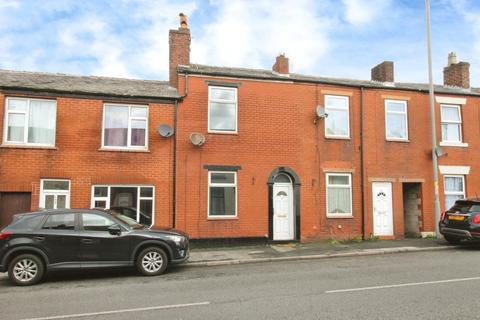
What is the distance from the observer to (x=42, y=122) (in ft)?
42.2

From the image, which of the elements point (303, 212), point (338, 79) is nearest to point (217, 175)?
point (303, 212)

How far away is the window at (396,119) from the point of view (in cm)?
1573

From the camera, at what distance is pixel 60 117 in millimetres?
12844

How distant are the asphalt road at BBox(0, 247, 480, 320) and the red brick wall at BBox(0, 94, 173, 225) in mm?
3923

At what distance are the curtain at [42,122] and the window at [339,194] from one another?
33.5 ft

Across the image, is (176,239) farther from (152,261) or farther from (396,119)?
(396,119)

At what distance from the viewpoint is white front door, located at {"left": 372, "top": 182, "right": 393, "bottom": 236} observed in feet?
49.5

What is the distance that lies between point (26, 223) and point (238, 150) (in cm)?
738

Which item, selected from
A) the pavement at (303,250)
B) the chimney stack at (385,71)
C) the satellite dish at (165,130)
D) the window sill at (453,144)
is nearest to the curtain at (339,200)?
the pavement at (303,250)

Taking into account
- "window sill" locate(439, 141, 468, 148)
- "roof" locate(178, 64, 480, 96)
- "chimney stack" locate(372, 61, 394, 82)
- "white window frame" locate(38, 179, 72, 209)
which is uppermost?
"chimney stack" locate(372, 61, 394, 82)

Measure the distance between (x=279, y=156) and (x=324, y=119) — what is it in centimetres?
247

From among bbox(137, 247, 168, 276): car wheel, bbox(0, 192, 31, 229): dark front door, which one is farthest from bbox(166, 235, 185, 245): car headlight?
bbox(0, 192, 31, 229): dark front door

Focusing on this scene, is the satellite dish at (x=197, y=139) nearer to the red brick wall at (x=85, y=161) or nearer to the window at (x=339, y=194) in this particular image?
the red brick wall at (x=85, y=161)

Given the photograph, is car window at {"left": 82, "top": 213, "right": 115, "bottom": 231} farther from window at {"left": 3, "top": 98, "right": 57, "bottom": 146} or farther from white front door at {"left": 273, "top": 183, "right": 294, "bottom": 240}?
white front door at {"left": 273, "top": 183, "right": 294, "bottom": 240}
